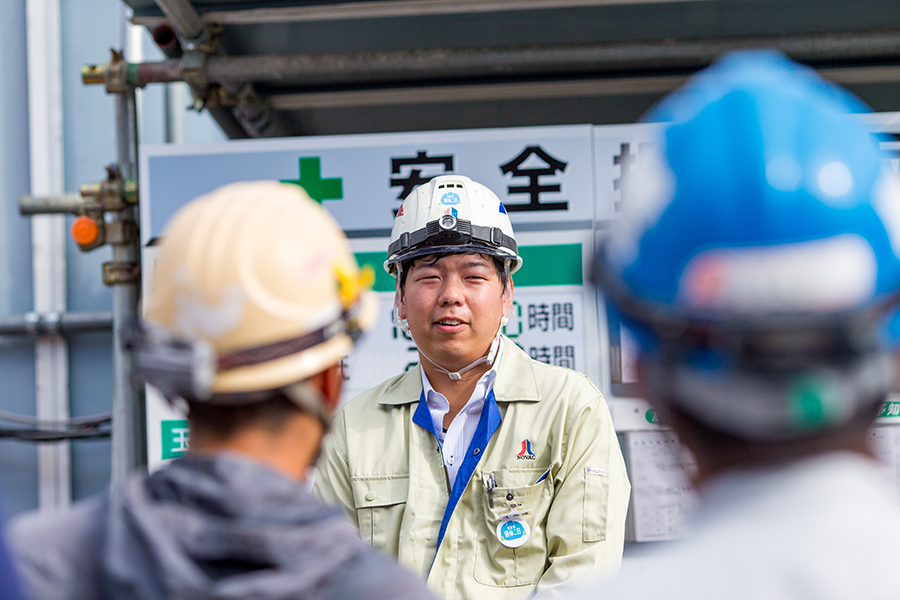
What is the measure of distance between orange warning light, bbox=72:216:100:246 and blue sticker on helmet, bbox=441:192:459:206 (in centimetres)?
186

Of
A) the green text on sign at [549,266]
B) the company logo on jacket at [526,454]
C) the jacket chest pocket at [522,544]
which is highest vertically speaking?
the green text on sign at [549,266]

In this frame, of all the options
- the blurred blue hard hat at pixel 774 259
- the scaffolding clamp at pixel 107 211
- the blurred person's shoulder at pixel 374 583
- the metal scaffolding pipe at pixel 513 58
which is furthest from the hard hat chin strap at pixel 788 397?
the scaffolding clamp at pixel 107 211

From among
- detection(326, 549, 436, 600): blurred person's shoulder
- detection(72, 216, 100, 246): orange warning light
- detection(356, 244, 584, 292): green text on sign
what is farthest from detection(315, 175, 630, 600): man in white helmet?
detection(72, 216, 100, 246): orange warning light

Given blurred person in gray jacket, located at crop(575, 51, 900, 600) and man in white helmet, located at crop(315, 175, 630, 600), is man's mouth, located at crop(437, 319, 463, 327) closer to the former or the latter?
man in white helmet, located at crop(315, 175, 630, 600)

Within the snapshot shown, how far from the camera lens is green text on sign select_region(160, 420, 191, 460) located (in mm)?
3254

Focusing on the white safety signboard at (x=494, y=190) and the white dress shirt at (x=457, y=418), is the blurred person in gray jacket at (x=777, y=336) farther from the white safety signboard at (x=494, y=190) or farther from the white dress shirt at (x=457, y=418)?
the white safety signboard at (x=494, y=190)

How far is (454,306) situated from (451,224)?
267 millimetres

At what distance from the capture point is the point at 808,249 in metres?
0.63

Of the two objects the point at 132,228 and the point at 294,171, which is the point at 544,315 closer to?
the point at 294,171

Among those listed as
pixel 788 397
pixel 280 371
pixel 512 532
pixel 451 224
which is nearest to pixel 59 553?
pixel 280 371

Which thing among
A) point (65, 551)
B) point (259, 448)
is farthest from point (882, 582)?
point (65, 551)

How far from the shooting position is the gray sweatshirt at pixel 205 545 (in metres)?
0.78

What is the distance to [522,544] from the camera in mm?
A: 2008

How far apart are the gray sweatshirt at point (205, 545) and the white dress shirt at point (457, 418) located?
1366 millimetres
